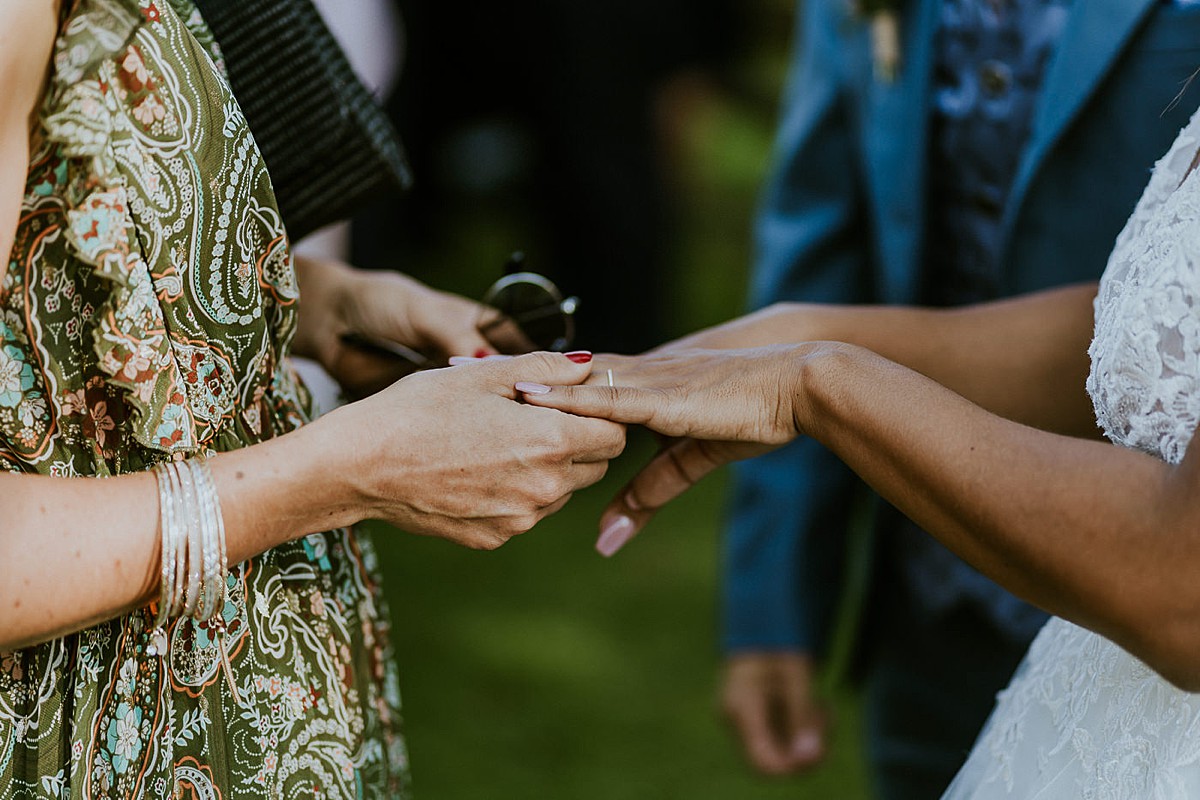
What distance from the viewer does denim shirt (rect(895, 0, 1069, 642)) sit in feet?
6.26

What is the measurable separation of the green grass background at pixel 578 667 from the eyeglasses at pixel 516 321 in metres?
1.59

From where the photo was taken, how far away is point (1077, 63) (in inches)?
68.8

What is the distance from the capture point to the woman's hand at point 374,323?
5.57 feet

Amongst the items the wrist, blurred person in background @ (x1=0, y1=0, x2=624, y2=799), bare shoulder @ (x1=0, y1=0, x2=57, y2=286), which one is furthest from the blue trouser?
bare shoulder @ (x1=0, y1=0, x2=57, y2=286)

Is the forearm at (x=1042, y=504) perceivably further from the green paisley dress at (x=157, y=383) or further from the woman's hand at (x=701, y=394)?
the green paisley dress at (x=157, y=383)

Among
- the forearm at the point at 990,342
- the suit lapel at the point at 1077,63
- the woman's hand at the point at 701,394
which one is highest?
the suit lapel at the point at 1077,63

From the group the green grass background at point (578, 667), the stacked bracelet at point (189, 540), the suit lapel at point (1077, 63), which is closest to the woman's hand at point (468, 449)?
the stacked bracelet at point (189, 540)

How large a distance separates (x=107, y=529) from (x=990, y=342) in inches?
45.1

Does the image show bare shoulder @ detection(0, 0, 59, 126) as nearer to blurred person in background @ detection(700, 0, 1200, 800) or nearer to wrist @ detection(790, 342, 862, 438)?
wrist @ detection(790, 342, 862, 438)

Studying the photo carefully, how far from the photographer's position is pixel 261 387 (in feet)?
4.52

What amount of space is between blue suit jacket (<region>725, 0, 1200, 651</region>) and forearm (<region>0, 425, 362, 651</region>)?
1.19 metres

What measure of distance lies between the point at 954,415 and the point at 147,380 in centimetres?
82

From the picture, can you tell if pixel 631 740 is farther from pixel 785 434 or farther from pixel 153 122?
pixel 153 122

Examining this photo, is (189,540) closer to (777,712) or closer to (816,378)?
(816,378)
